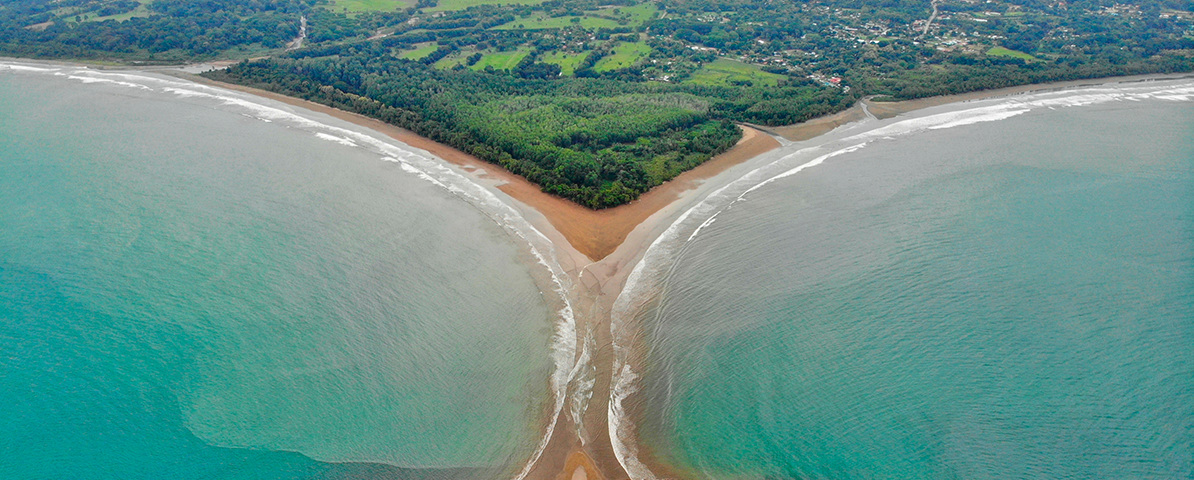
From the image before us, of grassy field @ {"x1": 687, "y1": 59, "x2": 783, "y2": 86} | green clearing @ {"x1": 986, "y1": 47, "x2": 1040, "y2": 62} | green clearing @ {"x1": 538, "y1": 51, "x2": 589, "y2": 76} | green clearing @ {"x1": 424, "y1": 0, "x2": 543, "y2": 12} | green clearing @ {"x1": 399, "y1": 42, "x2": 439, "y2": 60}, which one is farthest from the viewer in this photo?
green clearing @ {"x1": 424, "y1": 0, "x2": 543, "y2": 12}

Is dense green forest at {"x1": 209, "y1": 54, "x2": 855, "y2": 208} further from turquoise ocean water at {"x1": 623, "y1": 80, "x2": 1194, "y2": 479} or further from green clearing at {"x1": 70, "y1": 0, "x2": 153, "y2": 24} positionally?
green clearing at {"x1": 70, "y1": 0, "x2": 153, "y2": 24}

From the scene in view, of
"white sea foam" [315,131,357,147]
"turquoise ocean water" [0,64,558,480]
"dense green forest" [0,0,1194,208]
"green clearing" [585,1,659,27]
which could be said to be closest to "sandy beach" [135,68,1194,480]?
"dense green forest" [0,0,1194,208]

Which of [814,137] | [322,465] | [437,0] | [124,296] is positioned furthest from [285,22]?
[322,465]

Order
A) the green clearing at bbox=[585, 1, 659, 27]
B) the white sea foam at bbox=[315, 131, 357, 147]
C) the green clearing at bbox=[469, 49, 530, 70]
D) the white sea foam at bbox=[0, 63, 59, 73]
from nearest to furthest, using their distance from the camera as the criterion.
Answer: the white sea foam at bbox=[315, 131, 357, 147] < the white sea foam at bbox=[0, 63, 59, 73] < the green clearing at bbox=[469, 49, 530, 70] < the green clearing at bbox=[585, 1, 659, 27]

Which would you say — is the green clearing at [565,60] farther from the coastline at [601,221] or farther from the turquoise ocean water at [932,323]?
the turquoise ocean water at [932,323]

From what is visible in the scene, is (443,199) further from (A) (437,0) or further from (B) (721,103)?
(A) (437,0)

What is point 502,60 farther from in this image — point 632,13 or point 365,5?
point 365,5

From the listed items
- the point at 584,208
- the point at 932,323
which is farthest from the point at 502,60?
the point at 932,323
